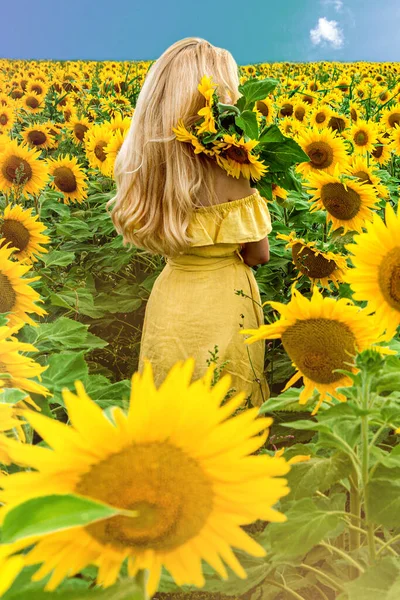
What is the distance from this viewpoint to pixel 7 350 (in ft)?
1.92

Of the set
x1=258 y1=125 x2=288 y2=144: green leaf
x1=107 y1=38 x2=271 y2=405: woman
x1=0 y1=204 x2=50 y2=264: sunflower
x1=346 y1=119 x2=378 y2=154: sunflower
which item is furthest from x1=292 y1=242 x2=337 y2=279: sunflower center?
x1=346 y1=119 x2=378 y2=154: sunflower

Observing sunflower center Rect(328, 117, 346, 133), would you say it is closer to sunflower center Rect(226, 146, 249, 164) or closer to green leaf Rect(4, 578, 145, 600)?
sunflower center Rect(226, 146, 249, 164)

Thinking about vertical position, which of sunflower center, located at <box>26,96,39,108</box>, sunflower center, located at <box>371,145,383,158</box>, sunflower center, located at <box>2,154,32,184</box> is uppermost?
sunflower center, located at <box>26,96,39,108</box>

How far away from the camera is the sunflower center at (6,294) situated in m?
0.96

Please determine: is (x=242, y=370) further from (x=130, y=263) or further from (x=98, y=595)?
(x=98, y=595)

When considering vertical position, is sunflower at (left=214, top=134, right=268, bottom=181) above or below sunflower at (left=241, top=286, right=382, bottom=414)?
Result: above

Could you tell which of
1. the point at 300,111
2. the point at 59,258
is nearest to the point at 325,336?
the point at 59,258

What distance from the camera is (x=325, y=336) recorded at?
660mm

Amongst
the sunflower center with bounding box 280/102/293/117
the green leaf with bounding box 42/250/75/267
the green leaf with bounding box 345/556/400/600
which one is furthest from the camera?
the sunflower center with bounding box 280/102/293/117

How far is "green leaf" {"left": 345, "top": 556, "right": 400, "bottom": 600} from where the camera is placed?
1.57 ft

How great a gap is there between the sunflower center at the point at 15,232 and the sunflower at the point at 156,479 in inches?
53.9

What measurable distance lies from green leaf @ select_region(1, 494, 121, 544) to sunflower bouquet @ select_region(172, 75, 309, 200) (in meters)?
1.37

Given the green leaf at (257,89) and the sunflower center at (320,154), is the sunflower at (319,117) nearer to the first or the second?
the sunflower center at (320,154)

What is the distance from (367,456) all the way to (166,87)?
1407mm
